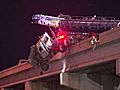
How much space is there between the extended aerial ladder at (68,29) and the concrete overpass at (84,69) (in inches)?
11.2

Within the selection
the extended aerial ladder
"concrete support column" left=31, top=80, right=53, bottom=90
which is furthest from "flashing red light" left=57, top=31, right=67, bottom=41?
"concrete support column" left=31, top=80, right=53, bottom=90

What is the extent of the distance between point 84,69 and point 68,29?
72.4 inches

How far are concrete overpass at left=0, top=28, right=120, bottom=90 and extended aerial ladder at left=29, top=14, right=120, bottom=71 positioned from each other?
28 centimetres

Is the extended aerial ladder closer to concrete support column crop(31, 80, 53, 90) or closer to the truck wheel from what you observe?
the truck wheel

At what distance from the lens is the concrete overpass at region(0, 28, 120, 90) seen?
12.9 metres

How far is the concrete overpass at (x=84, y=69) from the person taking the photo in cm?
1285

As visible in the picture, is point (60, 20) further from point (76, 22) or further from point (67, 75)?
point (67, 75)

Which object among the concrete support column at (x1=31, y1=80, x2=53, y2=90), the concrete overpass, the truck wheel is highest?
the concrete support column at (x1=31, y1=80, x2=53, y2=90)

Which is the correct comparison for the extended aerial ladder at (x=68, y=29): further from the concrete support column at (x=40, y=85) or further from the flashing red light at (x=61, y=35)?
the concrete support column at (x=40, y=85)

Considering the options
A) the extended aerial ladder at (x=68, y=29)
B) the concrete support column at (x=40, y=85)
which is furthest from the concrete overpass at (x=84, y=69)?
the extended aerial ladder at (x=68, y=29)

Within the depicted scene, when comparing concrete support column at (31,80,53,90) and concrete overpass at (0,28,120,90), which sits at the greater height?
concrete support column at (31,80,53,90)

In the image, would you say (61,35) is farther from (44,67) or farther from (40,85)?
(40,85)

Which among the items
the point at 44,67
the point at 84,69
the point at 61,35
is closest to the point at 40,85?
the point at 44,67

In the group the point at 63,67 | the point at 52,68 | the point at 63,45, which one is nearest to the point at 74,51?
the point at 63,45
